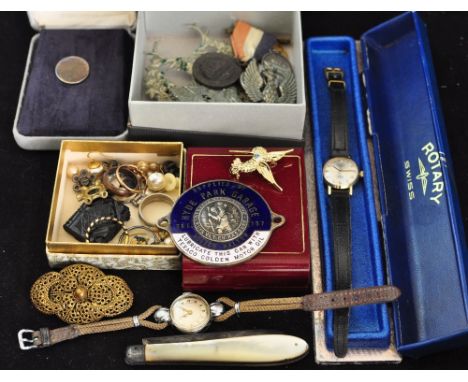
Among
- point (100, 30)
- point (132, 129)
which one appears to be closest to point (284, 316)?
point (132, 129)

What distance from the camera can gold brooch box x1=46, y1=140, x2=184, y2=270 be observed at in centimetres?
198

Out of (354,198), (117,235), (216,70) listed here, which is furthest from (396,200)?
(117,235)

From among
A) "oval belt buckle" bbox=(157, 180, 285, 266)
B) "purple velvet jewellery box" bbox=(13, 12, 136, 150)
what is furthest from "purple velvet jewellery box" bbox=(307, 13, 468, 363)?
"purple velvet jewellery box" bbox=(13, 12, 136, 150)

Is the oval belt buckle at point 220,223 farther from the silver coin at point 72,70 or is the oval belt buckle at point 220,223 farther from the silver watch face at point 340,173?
the silver coin at point 72,70

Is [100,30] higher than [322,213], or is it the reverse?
[100,30]

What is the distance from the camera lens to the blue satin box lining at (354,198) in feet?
6.44

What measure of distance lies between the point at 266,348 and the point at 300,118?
0.66 metres

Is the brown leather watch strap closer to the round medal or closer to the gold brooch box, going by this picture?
the gold brooch box

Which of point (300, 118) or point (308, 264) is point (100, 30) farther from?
point (308, 264)

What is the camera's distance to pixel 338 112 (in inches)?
90.4

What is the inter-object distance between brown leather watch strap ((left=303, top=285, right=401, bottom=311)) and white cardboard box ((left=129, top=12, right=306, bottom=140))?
1.70ft

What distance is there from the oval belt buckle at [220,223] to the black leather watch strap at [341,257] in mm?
176

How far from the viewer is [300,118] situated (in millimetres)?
2133

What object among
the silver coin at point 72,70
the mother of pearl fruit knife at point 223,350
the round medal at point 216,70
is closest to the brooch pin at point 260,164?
the round medal at point 216,70
